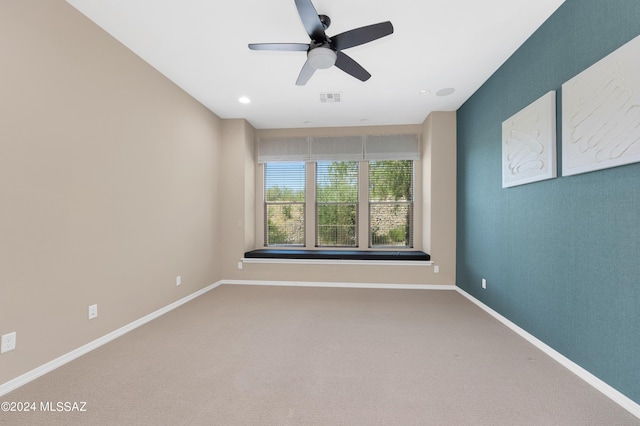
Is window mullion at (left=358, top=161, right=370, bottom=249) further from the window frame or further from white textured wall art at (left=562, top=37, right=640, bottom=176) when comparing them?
white textured wall art at (left=562, top=37, right=640, bottom=176)

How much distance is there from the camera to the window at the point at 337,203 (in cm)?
482

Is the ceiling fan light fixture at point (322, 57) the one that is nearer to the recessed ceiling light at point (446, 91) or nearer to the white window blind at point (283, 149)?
the recessed ceiling light at point (446, 91)

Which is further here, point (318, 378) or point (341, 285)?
point (341, 285)

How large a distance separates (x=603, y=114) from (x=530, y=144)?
0.69 metres

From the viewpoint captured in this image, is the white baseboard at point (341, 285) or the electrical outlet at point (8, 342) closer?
the electrical outlet at point (8, 342)

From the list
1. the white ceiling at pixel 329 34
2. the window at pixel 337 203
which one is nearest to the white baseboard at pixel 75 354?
the window at pixel 337 203

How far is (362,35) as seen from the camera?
6.34 ft

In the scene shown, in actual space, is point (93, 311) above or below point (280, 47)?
below

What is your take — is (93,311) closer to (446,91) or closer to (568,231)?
(568,231)

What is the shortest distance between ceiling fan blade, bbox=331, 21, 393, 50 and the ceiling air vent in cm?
143

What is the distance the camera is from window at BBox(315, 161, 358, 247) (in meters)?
4.82


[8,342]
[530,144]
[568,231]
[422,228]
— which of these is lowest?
[8,342]

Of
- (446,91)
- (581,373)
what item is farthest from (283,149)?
(581,373)

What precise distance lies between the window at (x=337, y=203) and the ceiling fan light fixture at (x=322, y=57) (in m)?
2.71
